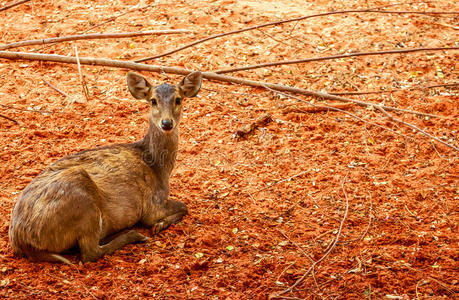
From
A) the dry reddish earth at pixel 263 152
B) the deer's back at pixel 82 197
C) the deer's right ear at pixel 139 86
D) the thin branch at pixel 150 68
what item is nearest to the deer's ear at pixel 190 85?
the deer's right ear at pixel 139 86

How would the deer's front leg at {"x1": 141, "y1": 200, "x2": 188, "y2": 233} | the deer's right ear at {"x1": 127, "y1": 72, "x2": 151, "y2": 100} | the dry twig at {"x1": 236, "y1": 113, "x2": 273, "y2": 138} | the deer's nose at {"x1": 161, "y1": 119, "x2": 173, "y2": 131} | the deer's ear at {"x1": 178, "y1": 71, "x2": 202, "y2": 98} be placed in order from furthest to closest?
the dry twig at {"x1": 236, "y1": 113, "x2": 273, "y2": 138} → the deer's ear at {"x1": 178, "y1": 71, "x2": 202, "y2": 98} → the deer's right ear at {"x1": 127, "y1": 72, "x2": 151, "y2": 100} → the deer's front leg at {"x1": 141, "y1": 200, "x2": 188, "y2": 233} → the deer's nose at {"x1": 161, "y1": 119, "x2": 173, "y2": 131}

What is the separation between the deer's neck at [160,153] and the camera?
586 centimetres

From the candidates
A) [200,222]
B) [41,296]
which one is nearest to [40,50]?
[200,222]

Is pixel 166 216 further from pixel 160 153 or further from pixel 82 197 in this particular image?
pixel 82 197

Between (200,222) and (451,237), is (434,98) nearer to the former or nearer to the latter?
(451,237)

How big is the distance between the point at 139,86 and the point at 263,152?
2.12 m

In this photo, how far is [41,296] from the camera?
170 inches

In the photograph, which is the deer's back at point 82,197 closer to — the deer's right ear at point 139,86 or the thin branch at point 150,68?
the deer's right ear at point 139,86

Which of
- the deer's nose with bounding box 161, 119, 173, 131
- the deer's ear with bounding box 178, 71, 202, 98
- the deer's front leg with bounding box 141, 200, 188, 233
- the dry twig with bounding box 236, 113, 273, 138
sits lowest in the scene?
the deer's front leg with bounding box 141, 200, 188, 233

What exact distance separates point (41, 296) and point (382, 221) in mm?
3721

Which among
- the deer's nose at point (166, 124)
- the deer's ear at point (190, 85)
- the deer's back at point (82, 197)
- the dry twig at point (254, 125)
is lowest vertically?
the dry twig at point (254, 125)

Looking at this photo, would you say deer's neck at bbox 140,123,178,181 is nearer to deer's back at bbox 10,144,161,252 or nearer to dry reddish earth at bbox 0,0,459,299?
deer's back at bbox 10,144,161,252

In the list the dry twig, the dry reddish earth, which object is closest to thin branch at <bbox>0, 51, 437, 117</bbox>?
the dry reddish earth

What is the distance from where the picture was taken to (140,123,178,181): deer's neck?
5855mm
